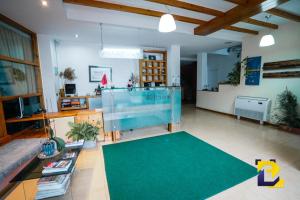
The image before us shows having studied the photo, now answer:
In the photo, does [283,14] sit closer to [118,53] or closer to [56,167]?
[118,53]

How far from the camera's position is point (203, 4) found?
2.83 metres

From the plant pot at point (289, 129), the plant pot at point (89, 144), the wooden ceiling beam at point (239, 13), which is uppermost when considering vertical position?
the wooden ceiling beam at point (239, 13)

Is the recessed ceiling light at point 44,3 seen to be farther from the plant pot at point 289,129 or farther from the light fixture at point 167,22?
the plant pot at point 289,129

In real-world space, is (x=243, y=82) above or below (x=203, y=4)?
below

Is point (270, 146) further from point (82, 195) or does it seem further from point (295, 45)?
point (82, 195)

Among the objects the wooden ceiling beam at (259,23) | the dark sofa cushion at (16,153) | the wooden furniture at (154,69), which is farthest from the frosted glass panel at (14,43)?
the wooden ceiling beam at (259,23)

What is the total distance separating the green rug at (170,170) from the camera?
181cm

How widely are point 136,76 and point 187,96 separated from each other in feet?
18.7

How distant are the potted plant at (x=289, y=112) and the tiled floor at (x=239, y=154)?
0.26 meters

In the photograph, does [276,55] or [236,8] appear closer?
[236,8]

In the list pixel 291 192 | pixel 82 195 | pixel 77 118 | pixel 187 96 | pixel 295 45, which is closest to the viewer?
pixel 82 195

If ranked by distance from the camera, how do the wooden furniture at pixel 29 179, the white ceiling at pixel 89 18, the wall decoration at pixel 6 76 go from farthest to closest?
the wall decoration at pixel 6 76 < the white ceiling at pixel 89 18 < the wooden furniture at pixel 29 179

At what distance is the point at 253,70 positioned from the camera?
15.3ft

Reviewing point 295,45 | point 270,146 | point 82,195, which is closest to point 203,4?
point 295,45
